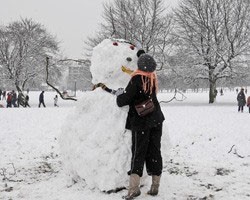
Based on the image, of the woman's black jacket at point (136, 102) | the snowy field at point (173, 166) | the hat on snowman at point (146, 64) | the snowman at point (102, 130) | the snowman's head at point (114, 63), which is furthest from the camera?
the snowman's head at point (114, 63)

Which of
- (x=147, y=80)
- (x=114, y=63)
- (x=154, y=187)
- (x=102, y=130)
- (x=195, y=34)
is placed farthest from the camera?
(x=195, y=34)

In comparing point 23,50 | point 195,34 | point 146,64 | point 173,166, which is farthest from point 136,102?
point 23,50

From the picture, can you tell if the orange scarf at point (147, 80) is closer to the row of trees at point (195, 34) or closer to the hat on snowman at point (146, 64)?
the hat on snowman at point (146, 64)

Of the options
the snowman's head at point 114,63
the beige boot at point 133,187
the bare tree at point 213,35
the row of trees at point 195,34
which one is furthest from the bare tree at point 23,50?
the beige boot at point 133,187

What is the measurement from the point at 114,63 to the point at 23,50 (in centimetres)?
2818

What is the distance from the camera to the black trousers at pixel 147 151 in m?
4.11

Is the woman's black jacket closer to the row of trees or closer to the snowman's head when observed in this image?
the snowman's head

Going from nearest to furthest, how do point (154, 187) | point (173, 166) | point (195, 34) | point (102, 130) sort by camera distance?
point (154, 187) < point (102, 130) < point (173, 166) < point (195, 34)

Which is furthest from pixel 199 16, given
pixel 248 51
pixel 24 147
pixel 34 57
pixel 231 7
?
pixel 24 147

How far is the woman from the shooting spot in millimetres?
4109

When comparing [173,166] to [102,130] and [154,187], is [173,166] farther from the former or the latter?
[102,130]

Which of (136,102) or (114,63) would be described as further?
(114,63)

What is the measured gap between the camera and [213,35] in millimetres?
25922

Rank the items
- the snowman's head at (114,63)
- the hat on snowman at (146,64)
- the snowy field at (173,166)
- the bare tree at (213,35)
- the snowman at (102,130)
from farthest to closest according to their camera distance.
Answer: the bare tree at (213,35)
the snowman's head at (114,63)
the snowy field at (173,166)
the snowman at (102,130)
the hat on snowman at (146,64)
